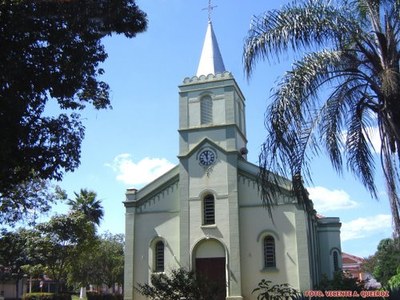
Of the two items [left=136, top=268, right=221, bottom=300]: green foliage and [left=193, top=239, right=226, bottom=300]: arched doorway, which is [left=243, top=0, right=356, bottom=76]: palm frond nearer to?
[left=136, top=268, right=221, bottom=300]: green foliage

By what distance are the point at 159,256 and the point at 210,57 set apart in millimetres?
13966

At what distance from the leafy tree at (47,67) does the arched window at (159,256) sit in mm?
17508

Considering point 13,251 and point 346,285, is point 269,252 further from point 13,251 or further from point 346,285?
point 13,251

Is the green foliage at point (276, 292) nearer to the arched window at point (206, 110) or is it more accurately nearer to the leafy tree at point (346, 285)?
the leafy tree at point (346, 285)

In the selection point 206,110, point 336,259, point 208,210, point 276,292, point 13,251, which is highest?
point 206,110

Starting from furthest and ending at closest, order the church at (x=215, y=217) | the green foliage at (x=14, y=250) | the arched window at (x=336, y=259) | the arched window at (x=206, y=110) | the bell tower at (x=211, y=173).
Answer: the arched window at (x=336, y=259), the arched window at (x=206, y=110), the green foliage at (x=14, y=250), the bell tower at (x=211, y=173), the church at (x=215, y=217)

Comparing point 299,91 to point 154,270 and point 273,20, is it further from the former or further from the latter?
point 154,270

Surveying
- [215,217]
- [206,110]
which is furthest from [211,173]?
[206,110]

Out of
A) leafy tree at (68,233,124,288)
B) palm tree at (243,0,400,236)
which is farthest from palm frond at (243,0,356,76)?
leafy tree at (68,233,124,288)

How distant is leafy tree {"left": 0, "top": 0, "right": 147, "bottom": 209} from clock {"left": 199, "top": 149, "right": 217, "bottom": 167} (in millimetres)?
16579

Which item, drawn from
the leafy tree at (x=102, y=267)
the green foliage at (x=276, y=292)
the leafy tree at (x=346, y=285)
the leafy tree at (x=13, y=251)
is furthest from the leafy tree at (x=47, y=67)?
the leafy tree at (x=102, y=267)

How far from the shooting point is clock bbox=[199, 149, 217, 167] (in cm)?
3102

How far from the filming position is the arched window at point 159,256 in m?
30.8

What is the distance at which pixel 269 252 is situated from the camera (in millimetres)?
29219
